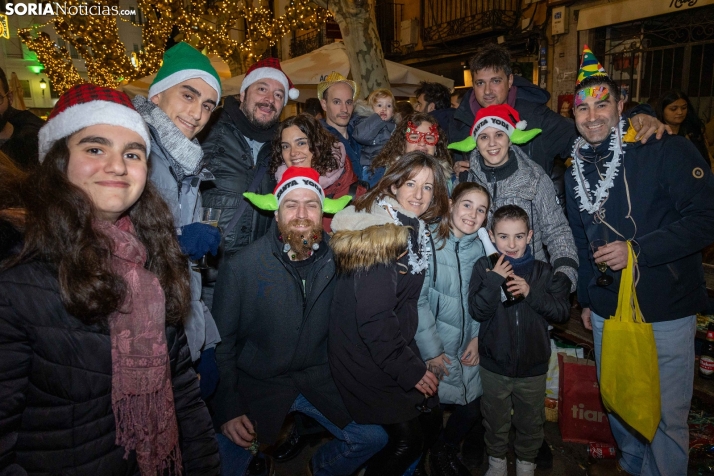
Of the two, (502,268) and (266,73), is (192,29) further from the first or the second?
(502,268)

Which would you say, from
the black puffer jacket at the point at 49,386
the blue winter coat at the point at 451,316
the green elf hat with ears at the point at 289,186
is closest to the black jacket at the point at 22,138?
the green elf hat with ears at the point at 289,186

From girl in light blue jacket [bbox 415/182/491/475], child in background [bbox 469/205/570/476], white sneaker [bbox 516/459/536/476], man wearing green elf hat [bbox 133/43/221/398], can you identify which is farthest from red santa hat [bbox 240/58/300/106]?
white sneaker [bbox 516/459/536/476]

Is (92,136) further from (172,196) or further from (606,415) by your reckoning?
(606,415)

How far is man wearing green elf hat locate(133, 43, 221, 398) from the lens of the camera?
2.34 metres

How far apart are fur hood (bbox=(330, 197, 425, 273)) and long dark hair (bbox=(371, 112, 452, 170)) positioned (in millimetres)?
1268

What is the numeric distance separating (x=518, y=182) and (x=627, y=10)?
8307 mm

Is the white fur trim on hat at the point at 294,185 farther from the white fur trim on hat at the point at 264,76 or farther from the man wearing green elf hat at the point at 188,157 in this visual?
the white fur trim on hat at the point at 264,76

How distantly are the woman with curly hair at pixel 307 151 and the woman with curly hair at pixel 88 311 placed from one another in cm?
170

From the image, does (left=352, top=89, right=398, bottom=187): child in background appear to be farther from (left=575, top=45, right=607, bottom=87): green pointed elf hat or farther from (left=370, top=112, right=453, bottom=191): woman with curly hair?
(left=575, top=45, right=607, bottom=87): green pointed elf hat

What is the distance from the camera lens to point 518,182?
127 inches

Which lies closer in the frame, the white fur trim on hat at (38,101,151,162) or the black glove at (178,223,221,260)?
the white fur trim on hat at (38,101,151,162)

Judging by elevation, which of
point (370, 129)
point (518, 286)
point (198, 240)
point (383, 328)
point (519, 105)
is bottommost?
point (383, 328)

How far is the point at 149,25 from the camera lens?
14367 mm

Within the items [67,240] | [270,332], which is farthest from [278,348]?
[67,240]
